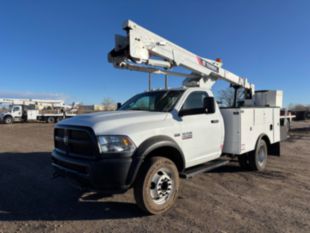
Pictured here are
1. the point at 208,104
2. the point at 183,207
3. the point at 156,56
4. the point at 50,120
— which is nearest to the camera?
the point at 183,207

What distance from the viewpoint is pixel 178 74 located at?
6.59 metres

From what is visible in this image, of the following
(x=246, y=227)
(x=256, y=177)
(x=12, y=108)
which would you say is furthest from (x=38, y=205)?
(x=12, y=108)

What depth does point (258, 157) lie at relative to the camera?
6469 millimetres

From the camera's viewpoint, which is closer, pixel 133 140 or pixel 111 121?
pixel 133 140

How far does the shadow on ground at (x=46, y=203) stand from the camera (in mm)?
3859

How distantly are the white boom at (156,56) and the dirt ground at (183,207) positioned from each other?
2.66 m

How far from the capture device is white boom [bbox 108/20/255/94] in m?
4.85

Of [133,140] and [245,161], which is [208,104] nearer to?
[133,140]

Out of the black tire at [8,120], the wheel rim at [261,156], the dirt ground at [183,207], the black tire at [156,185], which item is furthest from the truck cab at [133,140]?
the black tire at [8,120]

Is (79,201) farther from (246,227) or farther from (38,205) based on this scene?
(246,227)

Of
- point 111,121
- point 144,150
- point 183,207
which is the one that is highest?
point 111,121

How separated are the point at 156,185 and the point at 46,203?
79.9 inches

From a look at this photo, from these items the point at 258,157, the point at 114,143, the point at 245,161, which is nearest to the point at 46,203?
the point at 114,143

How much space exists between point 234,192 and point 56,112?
111 feet
